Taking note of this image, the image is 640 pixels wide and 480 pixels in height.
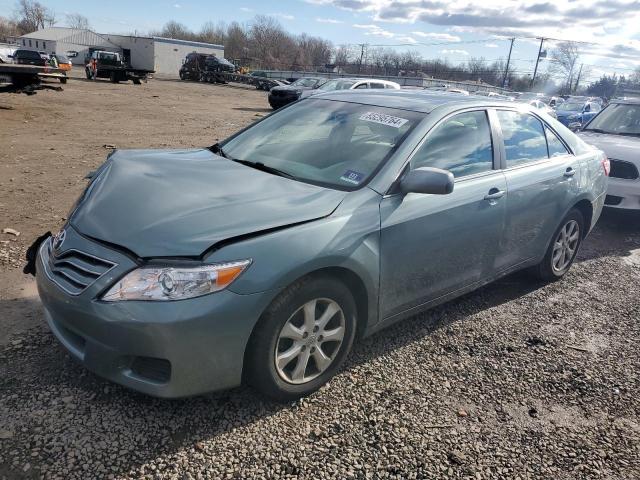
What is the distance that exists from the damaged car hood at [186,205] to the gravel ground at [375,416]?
0.91 meters

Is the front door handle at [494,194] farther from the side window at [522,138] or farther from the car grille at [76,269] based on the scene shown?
the car grille at [76,269]

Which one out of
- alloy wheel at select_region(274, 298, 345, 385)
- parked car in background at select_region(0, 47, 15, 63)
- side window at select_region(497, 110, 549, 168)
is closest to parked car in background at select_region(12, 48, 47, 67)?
parked car in background at select_region(0, 47, 15, 63)

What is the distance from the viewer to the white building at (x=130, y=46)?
60.7 metres

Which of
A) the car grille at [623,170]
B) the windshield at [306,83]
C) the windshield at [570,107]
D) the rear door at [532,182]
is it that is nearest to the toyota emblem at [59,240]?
the rear door at [532,182]

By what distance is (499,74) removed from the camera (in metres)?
72.4

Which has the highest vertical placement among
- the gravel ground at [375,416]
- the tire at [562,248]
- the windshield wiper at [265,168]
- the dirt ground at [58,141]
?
the windshield wiper at [265,168]

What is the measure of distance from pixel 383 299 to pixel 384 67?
2971 inches

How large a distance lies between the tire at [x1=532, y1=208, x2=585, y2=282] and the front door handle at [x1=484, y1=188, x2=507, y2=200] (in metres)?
1.16

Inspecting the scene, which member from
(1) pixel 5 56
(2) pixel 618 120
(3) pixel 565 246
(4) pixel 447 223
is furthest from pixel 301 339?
(1) pixel 5 56

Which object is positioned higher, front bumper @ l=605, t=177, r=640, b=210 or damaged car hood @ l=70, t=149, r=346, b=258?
damaged car hood @ l=70, t=149, r=346, b=258

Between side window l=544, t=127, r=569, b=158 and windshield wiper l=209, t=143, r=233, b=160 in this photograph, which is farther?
side window l=544, t=127, r=569, b=158

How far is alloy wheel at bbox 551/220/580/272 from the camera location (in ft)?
15.6

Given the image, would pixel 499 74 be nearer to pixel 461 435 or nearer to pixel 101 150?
pixel 101 150

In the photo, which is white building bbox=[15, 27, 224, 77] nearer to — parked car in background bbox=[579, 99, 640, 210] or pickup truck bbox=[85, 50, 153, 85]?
pickup truck bbox=[85, 50, 153, 85]
